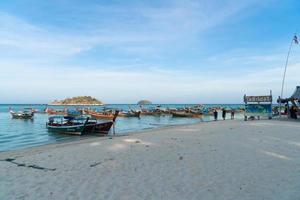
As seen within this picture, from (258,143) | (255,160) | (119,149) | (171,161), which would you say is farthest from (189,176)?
(258,143)

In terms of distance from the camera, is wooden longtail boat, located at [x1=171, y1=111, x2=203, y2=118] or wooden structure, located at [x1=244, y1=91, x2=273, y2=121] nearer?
wooden structure, located at [x1=244, y1=91, x2=273, y2=121]

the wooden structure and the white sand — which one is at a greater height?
the wooden structure

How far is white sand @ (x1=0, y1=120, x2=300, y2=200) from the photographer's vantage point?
7.12 m

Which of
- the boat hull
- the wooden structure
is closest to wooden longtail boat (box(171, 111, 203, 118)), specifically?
the wooden structure

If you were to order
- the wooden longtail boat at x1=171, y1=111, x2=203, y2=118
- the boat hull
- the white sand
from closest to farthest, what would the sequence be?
the white sand, the boat hull, the wooden longtail boat at x1=171, y1=111, x2=203, y2=118

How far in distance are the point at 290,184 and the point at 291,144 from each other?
252 inches

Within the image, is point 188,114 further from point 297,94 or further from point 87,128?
point 87,128

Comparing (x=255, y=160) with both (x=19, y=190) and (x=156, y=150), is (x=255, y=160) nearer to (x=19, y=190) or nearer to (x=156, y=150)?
(x=156, y=150)

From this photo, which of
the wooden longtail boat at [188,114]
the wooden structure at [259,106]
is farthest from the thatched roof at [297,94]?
the wooden longtail boat at [188,114]

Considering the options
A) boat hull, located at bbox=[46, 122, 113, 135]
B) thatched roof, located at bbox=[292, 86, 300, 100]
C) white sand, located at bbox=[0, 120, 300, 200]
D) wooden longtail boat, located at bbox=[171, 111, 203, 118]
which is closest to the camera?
white sand, located at bbox=[0, 120, 300, 200]

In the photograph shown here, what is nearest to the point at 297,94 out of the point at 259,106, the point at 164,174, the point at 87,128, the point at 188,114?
the point at 259,106

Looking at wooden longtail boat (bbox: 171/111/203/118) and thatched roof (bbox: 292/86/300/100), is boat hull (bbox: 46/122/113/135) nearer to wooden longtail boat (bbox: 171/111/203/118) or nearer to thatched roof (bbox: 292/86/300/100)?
thatched roof (bbox: 292/86/300/100)

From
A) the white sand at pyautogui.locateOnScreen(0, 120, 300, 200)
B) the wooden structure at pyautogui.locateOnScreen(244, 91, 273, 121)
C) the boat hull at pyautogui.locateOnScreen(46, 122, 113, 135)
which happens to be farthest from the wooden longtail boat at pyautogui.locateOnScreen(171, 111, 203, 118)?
the white sand at pyautogui.locateOnScreen(0, 120, 300, 200)

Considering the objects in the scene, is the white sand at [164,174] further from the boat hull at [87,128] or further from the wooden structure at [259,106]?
the wooden structure at [259,106]
